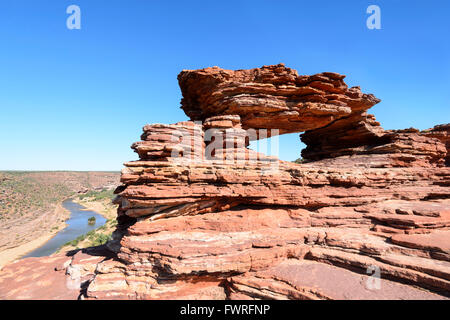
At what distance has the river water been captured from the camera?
123ft

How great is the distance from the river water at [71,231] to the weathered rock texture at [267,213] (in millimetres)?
31585

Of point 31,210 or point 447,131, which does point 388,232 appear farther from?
point 31,210

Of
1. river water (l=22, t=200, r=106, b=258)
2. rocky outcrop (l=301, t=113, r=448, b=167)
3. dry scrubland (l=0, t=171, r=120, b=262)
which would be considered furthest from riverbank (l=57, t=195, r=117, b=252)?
rocky outcrop (l=301, t=113, r=448, b=167)

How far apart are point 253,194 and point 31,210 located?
6865 centimetres

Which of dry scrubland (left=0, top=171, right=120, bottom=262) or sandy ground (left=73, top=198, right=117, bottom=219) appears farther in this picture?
sandy ground (left=73, top=198, right=117, bottom=219)

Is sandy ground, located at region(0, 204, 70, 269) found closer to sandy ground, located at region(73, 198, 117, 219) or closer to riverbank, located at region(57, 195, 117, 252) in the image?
riverbank, located at region(57, 195, 117, 252)

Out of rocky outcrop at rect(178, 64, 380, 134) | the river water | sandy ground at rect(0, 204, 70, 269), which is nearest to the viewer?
rocky outcrop at rect(178, 64, 380, 134)

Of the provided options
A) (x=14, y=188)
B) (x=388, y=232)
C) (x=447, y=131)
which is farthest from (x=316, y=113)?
(x=14, y=188)

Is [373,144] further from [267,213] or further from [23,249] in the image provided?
[23,249]

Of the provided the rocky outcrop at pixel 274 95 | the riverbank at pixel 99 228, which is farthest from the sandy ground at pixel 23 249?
the rocky outcrop at pixel 274 95

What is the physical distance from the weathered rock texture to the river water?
31.6 meters

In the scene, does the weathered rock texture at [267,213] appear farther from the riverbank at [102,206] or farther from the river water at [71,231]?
the riverbank at [102,206]

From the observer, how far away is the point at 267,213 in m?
12.4

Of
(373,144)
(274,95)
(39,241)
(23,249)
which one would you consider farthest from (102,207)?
(373,144)
